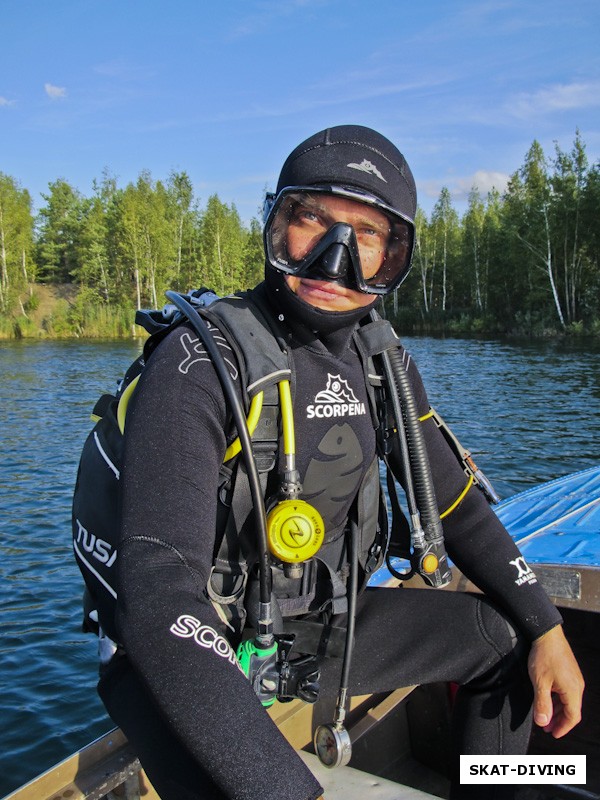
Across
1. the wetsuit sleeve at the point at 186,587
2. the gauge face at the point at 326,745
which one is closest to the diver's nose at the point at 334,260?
the wetsuit sleeve at the point at 186,587

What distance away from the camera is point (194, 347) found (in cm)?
180

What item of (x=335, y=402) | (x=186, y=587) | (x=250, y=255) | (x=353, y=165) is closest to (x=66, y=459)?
(x=335, y=402)

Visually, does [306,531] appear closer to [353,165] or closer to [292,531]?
[292,531]

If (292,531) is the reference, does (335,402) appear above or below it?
above

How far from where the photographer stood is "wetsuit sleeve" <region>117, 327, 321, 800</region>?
1.40 meters

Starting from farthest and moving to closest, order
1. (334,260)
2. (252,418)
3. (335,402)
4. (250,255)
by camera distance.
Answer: (250,255), (335,402), (334,260), (252,418)

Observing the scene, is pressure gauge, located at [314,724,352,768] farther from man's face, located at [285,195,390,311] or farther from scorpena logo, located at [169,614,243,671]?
man's face, located at [285,195,390,311]

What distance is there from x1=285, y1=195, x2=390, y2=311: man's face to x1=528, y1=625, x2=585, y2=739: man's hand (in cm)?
121

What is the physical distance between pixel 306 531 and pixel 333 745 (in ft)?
2.61

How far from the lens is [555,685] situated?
2141 mm

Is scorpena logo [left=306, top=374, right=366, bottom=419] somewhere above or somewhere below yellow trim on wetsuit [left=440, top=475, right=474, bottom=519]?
above

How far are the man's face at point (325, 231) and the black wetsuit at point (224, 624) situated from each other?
0.42 feet

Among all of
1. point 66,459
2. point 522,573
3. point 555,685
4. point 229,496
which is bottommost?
point 66,459

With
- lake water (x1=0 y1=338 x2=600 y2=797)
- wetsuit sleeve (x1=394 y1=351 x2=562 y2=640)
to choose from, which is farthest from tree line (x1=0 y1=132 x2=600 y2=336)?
wetsuit sleeve (x1=394 y1=351 x2=562 y2=640)
